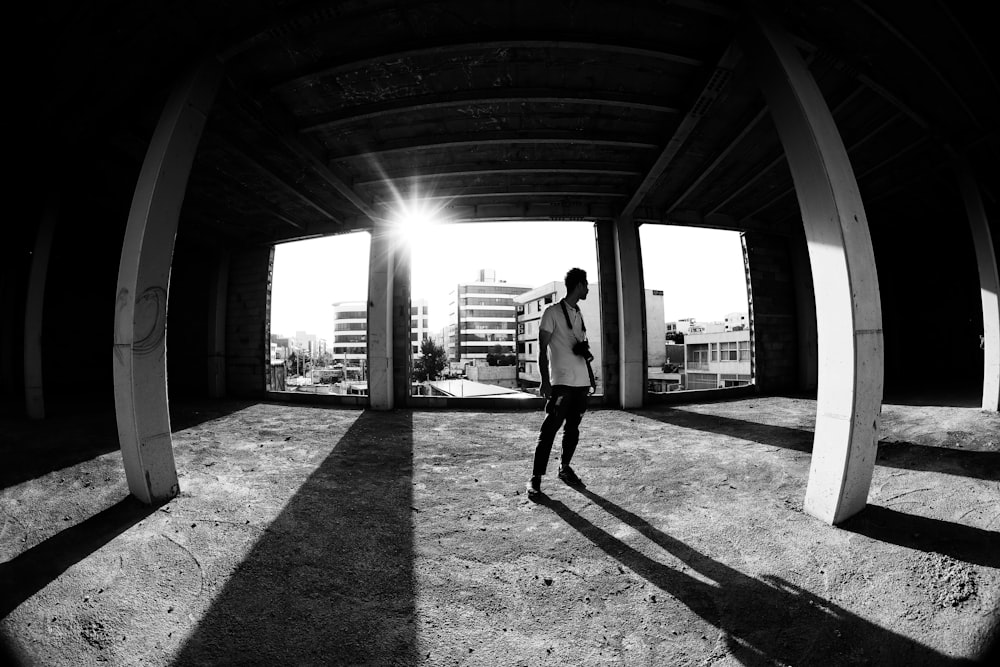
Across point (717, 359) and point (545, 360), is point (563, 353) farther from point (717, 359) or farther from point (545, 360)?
point (717, 359)

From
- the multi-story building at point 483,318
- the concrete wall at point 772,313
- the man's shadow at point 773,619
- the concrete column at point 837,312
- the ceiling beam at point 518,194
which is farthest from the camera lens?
the multi-story building at point 483,318

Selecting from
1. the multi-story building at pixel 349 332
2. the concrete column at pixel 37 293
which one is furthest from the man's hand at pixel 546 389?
the multi-story building at pixel 349 332

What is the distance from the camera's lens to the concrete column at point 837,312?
2541 millimetres

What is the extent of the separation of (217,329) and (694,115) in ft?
41.8

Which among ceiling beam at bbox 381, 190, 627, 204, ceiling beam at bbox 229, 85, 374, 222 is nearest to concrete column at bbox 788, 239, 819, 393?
ceiling beam at bbox 381, 190, 627, 204

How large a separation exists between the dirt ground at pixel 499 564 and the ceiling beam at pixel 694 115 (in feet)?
15.2

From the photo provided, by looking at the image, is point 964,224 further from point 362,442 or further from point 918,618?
point 362,442

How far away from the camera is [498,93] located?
4.66m

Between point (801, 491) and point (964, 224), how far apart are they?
13088 millimetres

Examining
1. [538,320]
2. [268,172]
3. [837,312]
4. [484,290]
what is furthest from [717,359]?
[268,172]

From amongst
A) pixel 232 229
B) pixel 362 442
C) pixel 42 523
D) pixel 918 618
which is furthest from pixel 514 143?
pixel 232 229

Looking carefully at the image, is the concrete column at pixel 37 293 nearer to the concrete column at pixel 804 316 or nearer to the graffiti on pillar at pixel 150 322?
the graffiti on pillar at pixel 150 322

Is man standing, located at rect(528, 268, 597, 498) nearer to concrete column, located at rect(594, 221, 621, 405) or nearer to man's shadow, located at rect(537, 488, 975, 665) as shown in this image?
man's shadow, located at rect(537, 488, 975, 665)

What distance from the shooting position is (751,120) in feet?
17.3
